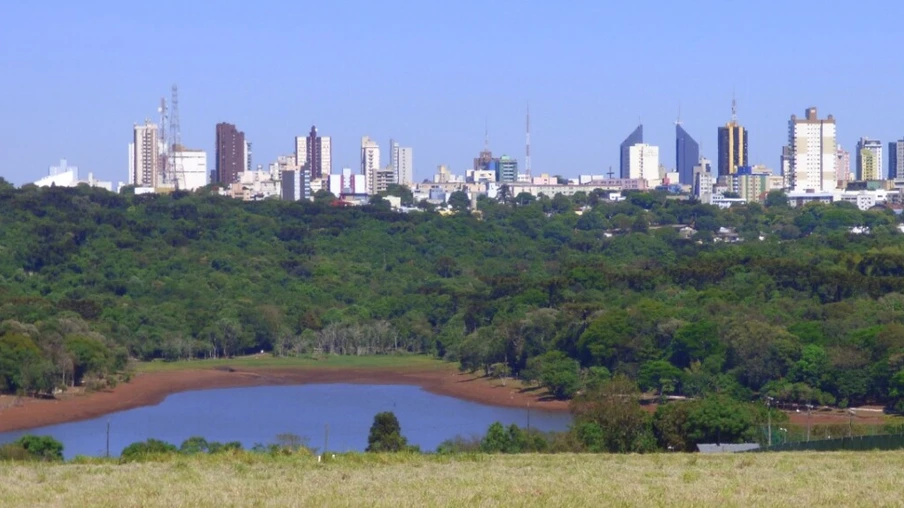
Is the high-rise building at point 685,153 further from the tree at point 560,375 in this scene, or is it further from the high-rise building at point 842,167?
the tree at point 560,375

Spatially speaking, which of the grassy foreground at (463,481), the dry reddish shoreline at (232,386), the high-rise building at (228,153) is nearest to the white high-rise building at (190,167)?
the high-rise building at (228,153)

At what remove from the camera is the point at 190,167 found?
113 metres

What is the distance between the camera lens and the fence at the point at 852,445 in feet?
46.8

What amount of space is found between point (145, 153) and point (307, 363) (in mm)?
75623

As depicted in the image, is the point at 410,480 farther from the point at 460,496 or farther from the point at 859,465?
the point at 859,465

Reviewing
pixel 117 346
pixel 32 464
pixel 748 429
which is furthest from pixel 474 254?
pixel 32 464

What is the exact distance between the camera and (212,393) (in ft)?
124

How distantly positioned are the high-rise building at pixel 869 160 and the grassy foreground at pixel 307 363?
87344 millimetres

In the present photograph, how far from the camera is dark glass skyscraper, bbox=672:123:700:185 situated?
15150cm

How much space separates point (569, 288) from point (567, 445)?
1077 inches

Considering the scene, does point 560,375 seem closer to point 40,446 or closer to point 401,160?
point 40,446

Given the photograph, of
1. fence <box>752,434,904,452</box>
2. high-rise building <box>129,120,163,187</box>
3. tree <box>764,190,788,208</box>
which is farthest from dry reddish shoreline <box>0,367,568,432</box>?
high-rise building <box>129,120,163,187</box>


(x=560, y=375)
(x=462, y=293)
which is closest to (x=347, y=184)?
(x=462, y=293)

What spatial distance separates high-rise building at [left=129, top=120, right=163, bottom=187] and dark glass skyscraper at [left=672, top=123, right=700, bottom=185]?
55.7 m
